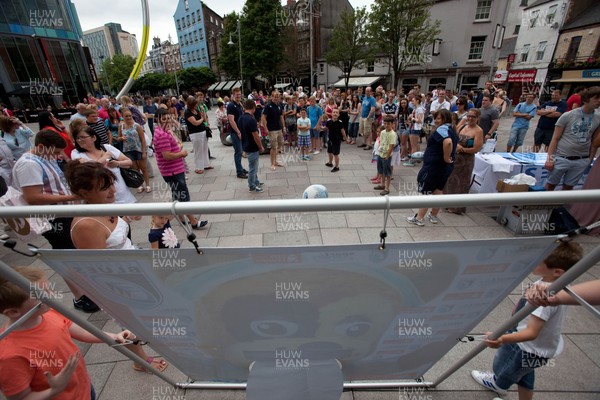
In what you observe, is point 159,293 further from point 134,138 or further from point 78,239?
point 134,138

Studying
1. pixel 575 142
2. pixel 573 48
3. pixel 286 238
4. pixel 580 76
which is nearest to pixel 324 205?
pixel 286 238

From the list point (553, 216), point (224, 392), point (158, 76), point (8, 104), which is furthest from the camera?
point (158, 76)

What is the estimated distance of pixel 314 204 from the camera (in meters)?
1.11

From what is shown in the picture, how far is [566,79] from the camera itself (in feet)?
80.4

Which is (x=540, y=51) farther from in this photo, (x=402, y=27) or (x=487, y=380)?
(x=487, y=380)

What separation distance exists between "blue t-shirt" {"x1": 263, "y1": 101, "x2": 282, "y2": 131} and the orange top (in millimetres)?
7161

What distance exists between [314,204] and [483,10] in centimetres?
3603

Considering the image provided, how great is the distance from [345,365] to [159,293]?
126 cm

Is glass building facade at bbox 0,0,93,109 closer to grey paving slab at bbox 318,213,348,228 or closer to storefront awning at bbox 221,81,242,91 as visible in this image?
storefront awning at bbox 221,81,242,91

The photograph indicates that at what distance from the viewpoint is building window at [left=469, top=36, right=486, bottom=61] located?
26953mm

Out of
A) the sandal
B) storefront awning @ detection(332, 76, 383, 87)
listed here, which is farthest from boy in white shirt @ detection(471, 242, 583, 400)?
storefront awning @ detection(332, 76, 383, 87)

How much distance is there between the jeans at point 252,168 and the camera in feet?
21.0

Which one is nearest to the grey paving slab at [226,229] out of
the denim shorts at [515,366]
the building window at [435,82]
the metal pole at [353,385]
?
the metal pole at [353,385]

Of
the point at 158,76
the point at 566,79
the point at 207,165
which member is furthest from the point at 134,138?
the point at 158,76
